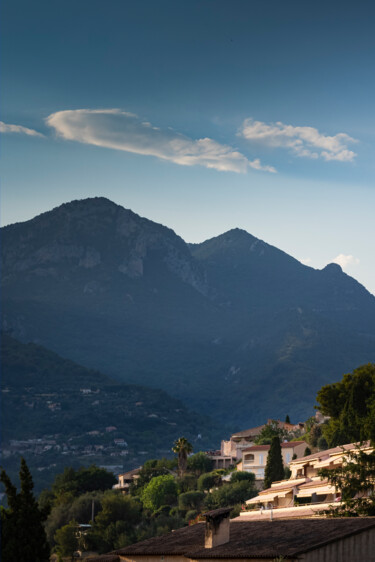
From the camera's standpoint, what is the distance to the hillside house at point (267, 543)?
37.9 meters

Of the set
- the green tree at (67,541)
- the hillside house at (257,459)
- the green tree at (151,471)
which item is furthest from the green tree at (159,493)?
the green tree at (67,541)

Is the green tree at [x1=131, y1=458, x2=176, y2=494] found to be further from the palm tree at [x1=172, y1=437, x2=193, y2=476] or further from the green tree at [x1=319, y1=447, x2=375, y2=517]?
the green tree at [x1=319, y1=447, x2=375, y2=517]

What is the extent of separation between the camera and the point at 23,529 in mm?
40844

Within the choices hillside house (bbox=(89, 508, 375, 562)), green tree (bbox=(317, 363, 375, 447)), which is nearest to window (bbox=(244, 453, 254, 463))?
green tree (bbox=(317, 363, 375, 447))

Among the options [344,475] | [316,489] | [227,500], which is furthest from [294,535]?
[227,500]

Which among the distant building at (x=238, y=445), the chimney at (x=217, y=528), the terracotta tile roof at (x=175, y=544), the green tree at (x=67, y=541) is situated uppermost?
the distant building at (x=238, y=445)

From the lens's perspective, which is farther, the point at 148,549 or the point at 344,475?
the point at 344,475

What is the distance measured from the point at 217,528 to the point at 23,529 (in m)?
8.32

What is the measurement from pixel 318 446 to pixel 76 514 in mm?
29332

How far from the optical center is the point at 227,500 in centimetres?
10894

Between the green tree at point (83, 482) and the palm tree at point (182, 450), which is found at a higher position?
the palm tree at point (182, 450)

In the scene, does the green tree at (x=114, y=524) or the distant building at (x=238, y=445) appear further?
the distant building at (x=238, y=445)

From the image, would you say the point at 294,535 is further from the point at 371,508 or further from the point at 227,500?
the point at 227,500

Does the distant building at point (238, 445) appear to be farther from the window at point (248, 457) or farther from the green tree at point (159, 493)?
the green tree at point (159, 493)
